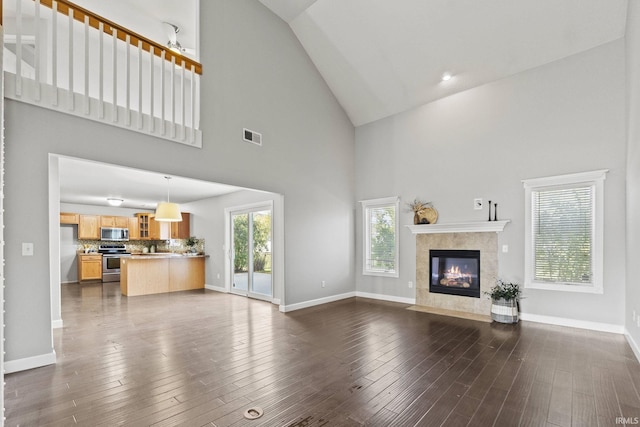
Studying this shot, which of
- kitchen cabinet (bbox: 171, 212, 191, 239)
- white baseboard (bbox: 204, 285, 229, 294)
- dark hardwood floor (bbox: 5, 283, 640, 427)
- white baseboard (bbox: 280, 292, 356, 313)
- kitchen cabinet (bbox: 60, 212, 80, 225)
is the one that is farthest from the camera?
kitchen cabinet (bbox: 60, 212, 80, 225)

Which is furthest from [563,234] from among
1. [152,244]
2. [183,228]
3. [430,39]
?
[152,244]

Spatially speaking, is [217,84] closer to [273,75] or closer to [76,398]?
[273,75]

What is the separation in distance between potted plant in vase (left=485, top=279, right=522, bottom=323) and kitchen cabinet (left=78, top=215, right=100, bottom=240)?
1131 cm

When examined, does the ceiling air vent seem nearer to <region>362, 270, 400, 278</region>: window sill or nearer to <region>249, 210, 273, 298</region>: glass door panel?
<region>249, 210, 273, 298</region>: glass door panel

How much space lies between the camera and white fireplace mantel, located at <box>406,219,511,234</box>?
5.20 metres

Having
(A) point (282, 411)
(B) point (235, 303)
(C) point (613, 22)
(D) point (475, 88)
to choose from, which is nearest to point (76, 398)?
(A) point (282, 411)

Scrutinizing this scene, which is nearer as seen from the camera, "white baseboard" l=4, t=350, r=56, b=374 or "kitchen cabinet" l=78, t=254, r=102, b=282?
"white baseboard" l=4, t=350, r=56, b=374

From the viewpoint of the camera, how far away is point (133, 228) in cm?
1094

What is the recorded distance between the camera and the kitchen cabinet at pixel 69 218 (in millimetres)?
9617

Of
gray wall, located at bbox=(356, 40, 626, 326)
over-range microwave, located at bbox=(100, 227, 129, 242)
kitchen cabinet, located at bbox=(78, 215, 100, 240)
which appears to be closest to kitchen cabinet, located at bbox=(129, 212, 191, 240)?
over-range microwave, located at bbox=(100, 227, 129, 242)

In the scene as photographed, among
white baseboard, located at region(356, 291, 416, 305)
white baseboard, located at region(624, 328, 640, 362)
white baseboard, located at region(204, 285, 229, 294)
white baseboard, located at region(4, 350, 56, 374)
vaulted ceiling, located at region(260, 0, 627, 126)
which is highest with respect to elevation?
vaulted ceiling, located at region(260, 0, 627, 126)

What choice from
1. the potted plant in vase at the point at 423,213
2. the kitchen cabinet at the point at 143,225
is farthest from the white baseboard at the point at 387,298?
the kitchen cabinet at the point at 143,225

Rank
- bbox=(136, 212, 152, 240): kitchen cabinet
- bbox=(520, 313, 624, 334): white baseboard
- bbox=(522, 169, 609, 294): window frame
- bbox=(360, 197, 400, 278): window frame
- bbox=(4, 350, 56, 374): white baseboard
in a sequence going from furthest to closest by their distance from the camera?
bbox=(136, 212, 152, 240): kitchen cabinet
bbox=(360, 197, 400, 278): window frame
bbox=(522, 169, 609, 294): window frame
bbox=(520, 313, 624, 334): white baseboard
bbox=(4, 350, 56, 374): white baseboard

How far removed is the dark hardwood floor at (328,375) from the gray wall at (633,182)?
0.49 meters
